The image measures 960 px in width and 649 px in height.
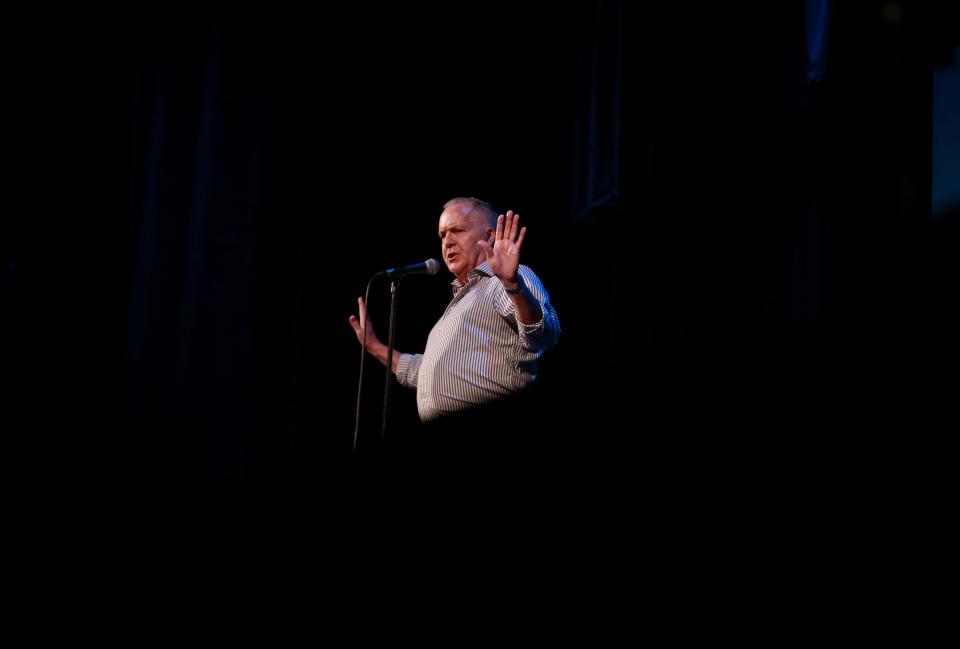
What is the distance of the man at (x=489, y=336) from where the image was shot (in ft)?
7.00

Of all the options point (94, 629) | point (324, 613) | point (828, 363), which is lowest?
point (94, 629)

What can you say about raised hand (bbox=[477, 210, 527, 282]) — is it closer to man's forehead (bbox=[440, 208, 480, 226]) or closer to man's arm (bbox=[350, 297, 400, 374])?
man's forehead (bbox=[440, 208, 480, 226])

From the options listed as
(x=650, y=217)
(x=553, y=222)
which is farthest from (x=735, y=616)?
(x=553, y=222)

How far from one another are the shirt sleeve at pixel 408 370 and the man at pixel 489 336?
0.92 ft

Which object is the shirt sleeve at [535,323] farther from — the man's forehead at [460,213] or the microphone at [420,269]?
the man's forehead at [460,213]

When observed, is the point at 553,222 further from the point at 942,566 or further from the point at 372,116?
the point at 942,566

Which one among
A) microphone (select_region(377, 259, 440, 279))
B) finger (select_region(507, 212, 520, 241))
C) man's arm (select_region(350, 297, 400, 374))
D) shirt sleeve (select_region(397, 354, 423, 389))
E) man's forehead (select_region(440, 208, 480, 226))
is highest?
man's forehead (select_region(440, 208, 480, 226))

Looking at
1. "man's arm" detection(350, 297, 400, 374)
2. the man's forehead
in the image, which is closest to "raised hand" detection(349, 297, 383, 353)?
"man's arm" detection(350, 297, 400, 374)

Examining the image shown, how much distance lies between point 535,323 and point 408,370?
0.80 m

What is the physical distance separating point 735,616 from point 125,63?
2809mm

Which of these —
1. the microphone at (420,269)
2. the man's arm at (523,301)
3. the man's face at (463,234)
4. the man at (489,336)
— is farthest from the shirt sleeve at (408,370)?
the man's arm at (523,301)

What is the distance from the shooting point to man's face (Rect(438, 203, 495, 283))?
8.74ft

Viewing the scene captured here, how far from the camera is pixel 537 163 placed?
11.2 feet

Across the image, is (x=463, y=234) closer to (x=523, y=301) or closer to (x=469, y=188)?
(x=523, y=301)
